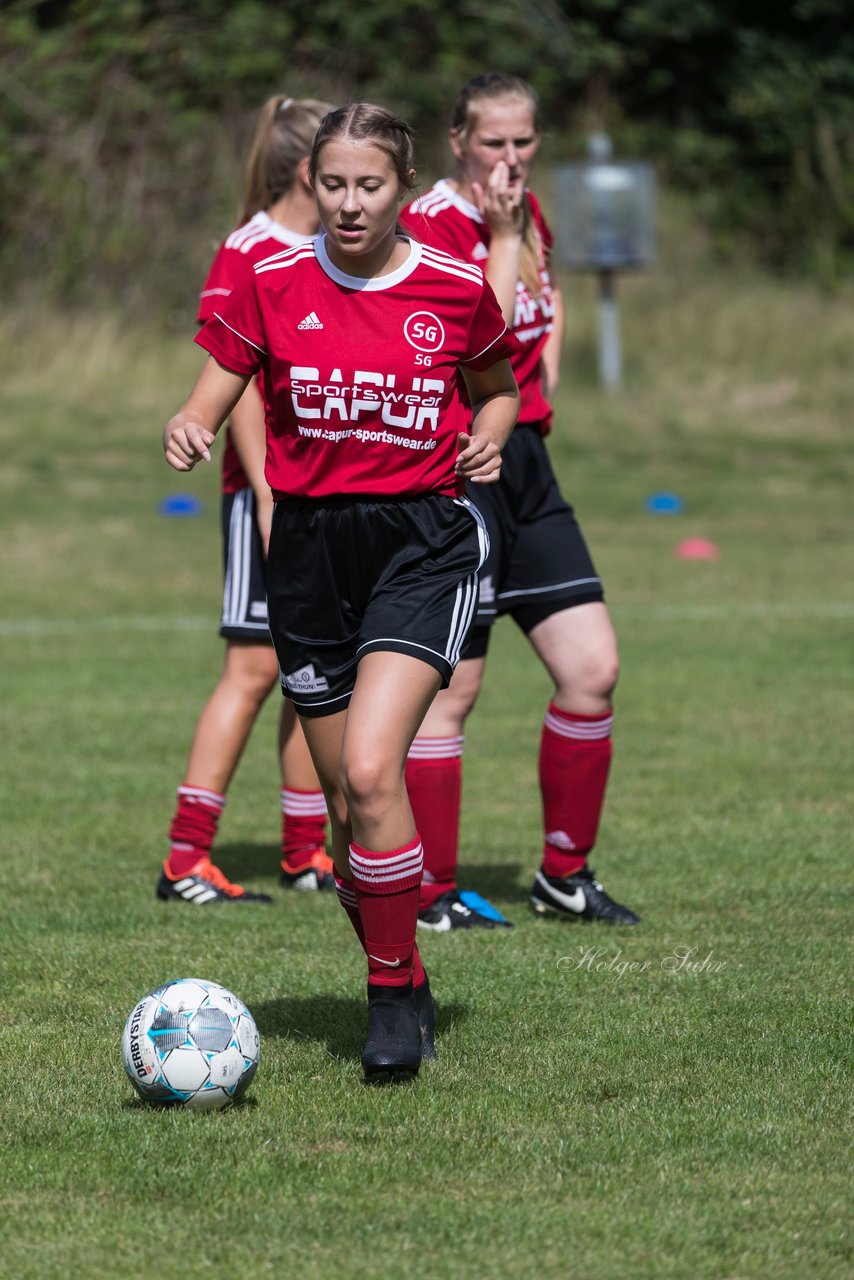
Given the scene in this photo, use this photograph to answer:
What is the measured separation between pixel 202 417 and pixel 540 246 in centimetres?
182

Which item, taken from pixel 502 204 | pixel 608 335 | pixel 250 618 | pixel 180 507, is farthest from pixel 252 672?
pixel 608 335

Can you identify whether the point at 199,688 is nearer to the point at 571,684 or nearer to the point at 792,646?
the point at 792,646

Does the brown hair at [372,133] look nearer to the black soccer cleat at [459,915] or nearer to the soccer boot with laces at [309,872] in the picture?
the black soccer cleat at [459,915]

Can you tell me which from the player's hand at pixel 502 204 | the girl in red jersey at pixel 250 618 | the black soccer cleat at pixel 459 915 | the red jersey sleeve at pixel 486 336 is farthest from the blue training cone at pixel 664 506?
the red jersey sleeve at pixel 486 336

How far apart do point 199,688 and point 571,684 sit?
14.1ft

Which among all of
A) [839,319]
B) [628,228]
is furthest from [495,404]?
[839,319]

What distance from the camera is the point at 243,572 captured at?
5.68 metres

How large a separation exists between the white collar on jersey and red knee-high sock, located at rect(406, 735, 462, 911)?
5.48 ft

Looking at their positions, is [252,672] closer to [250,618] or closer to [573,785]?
[250,618]

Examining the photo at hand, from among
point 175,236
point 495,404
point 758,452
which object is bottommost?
point 758,452

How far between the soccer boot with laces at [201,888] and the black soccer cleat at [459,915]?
2.18 feet

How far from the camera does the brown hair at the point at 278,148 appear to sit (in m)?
5.54

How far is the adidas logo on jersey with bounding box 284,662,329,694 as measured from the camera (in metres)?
3.97

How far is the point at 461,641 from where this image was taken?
154 inches
